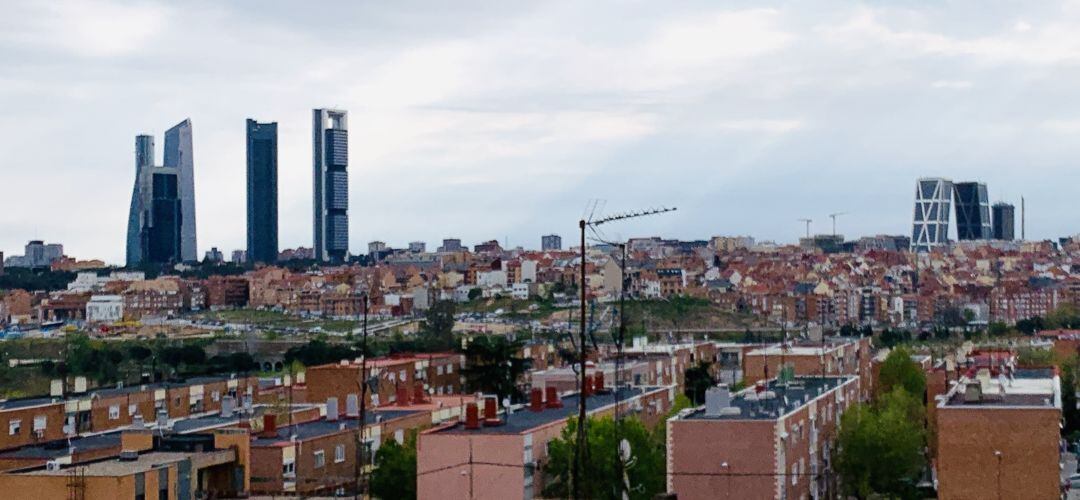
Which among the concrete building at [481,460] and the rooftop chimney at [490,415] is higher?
the rooftop chimney at [490,415]

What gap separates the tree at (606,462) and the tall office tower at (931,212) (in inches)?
6311

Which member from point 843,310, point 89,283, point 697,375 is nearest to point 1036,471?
point 697,375

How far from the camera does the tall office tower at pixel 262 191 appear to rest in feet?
502

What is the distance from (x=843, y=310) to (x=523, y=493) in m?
63.9

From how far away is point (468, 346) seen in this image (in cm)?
3494

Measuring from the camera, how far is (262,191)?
155 meters

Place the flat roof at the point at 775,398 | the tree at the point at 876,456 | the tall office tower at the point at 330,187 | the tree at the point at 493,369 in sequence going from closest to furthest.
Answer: the flat roof at the point at 775,398 < the tree at the point at 876,456 < the tree at the point at 493,369 < the tall office tower at the point at 330,187

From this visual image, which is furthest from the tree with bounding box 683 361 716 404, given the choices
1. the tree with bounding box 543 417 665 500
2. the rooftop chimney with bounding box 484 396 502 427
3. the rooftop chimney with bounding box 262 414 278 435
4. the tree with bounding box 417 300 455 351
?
the tree with bounding box 417 300 455 351

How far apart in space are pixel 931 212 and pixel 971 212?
14.1 ft

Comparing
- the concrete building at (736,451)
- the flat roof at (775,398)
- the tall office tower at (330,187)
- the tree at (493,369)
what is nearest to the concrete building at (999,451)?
the concrete building at (736,451)

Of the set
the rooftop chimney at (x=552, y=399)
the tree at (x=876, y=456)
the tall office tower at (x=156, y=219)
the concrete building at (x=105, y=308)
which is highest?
the tall office tower at (x=156, y=219)

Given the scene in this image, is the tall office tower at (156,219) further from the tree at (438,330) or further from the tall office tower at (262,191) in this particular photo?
the tree at (438,330)

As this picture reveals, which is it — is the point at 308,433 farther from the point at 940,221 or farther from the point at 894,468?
the point at 940,221

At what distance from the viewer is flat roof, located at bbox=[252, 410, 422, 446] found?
65.1ft
